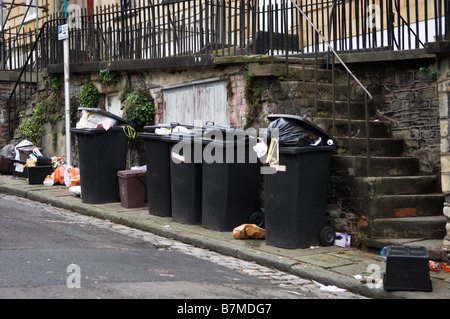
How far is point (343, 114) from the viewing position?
850 centimetres

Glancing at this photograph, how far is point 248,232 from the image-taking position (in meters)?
7.47

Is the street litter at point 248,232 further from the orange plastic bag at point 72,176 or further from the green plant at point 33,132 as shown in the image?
the green plant at point 33,132

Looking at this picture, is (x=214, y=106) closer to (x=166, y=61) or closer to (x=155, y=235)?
(x=166, y=61)

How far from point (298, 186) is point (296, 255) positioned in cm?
76

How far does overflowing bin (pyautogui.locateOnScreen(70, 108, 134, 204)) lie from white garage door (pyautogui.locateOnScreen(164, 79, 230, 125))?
41.4 inches

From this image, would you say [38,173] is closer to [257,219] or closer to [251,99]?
[251,99]

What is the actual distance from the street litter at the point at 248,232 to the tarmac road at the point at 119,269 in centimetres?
48

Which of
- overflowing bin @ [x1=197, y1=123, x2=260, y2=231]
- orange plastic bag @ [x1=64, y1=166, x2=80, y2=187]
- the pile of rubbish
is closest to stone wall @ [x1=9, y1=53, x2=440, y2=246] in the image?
overflowing bin @ [x1=197, y1=123, x2=260, y2=231]

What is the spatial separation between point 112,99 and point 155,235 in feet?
15.9

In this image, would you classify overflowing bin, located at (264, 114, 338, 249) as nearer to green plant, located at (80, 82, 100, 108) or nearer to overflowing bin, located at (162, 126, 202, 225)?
overflowing bin, located at (162, 126, 202, 225)

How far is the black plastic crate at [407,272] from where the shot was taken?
543 centimetres

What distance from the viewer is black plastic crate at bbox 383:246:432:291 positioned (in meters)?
5.43
